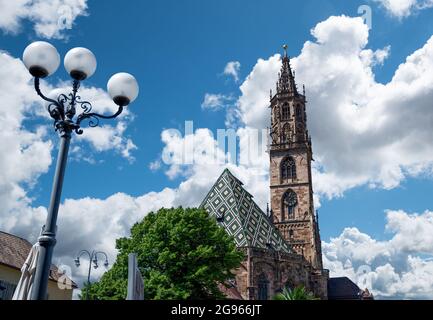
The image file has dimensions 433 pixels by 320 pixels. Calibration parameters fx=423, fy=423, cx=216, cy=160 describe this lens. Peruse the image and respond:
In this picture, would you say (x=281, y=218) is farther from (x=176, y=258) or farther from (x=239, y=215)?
(x=176, y=258)

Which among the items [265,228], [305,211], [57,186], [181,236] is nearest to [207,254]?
[181,236]

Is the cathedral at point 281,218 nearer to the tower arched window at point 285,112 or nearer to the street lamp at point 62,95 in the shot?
the tower arched window at point 285,112

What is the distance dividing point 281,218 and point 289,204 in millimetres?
2303

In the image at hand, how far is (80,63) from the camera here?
7480 mm

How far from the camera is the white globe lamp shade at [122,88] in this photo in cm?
781

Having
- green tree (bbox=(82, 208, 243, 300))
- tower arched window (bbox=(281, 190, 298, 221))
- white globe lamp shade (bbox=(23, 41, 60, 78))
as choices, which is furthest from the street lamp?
tower arched window (bbox=(281, 190, 298, 221))

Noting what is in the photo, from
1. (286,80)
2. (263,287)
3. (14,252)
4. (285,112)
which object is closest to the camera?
(14,252)

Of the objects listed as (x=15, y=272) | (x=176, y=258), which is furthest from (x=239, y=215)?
(x=15, y=272)

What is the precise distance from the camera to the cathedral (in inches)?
1613

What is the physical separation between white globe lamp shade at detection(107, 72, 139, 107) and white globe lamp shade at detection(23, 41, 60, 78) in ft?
3.48
